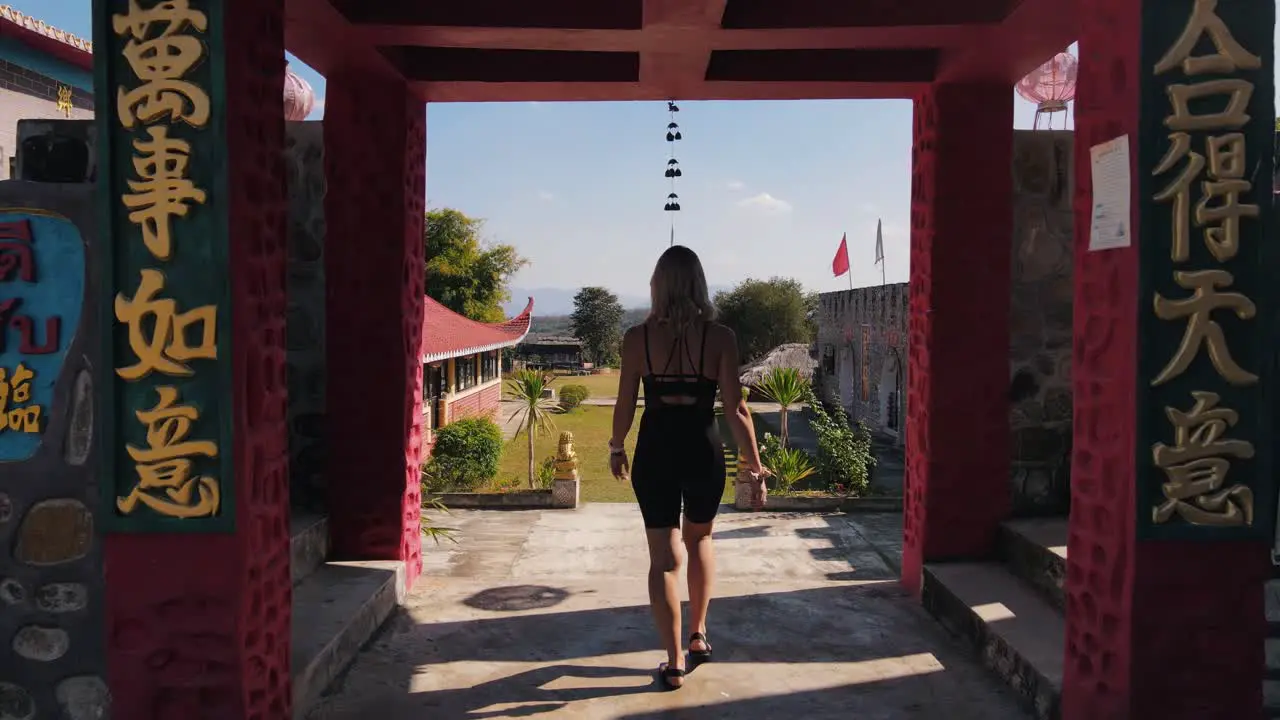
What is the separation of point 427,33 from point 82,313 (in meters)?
1.99

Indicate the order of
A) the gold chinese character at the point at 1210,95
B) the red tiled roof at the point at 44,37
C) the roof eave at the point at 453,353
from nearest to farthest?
the gold chinese character at the point at 1210,95 → the red tiled roof at the point at 44,37 → the roof eave at the point at 453,353

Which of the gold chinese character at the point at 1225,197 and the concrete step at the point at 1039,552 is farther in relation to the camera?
the concrete step at the point at 1039,552

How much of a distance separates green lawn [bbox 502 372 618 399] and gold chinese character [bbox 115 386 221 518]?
2762 cm

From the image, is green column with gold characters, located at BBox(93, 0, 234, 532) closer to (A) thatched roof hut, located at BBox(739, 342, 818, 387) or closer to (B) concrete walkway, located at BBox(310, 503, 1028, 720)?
(B) concrete walkway, located at BBox(310, 503, 1028, 720)

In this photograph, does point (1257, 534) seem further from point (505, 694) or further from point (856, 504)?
point (856, 504)

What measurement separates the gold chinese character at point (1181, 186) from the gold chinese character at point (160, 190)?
2.81 metres

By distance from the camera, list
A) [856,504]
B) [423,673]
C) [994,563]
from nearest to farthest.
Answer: [423,673], [994,563], [856,504]

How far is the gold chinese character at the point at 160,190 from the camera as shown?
101 inches

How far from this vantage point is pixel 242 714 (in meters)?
2.71

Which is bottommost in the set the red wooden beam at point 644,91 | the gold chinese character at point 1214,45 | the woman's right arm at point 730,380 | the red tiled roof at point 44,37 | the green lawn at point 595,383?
the green lawn at point 595,383

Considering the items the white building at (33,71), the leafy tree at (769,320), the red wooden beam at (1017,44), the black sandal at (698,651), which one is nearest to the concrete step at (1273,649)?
the black sandal at (698,651)

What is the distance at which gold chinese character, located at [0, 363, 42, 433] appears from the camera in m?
2.95

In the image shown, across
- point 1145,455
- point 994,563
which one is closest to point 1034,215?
point 994,563

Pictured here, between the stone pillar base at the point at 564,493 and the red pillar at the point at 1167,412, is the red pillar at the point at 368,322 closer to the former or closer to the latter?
the stone pillar base at the point at 564,493
